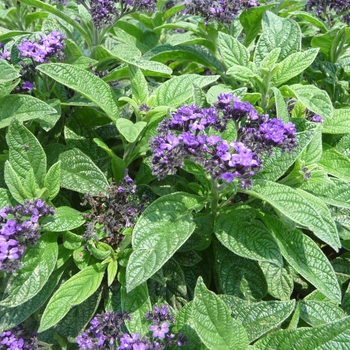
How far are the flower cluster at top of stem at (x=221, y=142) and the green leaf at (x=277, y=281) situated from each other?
25.9 inches

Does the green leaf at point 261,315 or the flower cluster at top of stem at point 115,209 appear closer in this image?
the green leaf at point 261,315

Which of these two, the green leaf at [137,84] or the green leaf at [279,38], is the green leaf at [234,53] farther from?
the green leaf at [137,84]

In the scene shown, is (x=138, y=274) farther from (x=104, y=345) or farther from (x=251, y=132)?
(x=251, y=132)

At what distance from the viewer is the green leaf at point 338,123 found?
2.38 metres

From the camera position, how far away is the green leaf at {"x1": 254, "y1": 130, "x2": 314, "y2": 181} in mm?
1941

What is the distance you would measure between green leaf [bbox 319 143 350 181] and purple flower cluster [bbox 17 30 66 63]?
1679 millimetres

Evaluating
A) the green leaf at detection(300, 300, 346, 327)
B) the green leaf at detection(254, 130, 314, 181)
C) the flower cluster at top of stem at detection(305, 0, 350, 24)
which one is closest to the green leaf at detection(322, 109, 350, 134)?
the green leaf at detection(254, 130, 314, 181)

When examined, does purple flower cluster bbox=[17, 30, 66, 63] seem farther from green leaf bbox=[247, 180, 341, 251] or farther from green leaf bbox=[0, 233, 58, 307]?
green leaf bbox=[247, 180, 341, 251]

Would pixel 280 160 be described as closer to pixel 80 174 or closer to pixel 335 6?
pixel 80 174

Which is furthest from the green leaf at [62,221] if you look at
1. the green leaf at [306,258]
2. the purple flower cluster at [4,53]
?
the purple flower cluster at [4,53]

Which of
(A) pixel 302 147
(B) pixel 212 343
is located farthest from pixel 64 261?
(A) pixel 302 147

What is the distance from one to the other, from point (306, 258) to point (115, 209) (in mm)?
978

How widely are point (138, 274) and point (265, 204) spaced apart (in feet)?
2.89

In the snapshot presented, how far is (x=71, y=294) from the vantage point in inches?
75.0
